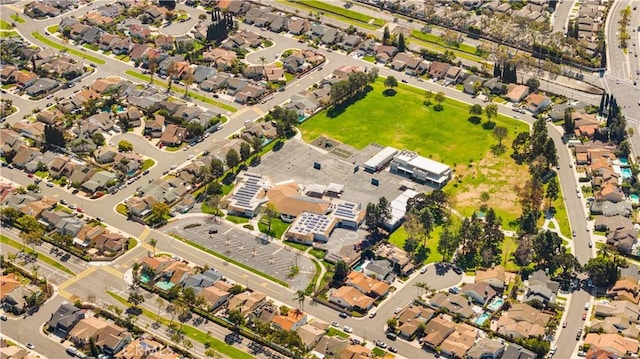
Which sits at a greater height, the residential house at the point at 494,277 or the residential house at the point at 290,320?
the residential house at the point at 494,277

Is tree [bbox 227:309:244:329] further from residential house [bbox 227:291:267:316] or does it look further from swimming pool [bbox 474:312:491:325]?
swimming pool [bbox 474:312:491:325]

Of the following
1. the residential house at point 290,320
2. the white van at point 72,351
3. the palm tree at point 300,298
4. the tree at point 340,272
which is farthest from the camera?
the tree at point 340,272

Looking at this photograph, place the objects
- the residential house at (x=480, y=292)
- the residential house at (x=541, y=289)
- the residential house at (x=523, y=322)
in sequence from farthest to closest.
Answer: the residential house at (x=480, y=292) → the residential house at (x=541, y=289) → the residential house at (x=523, y=322)

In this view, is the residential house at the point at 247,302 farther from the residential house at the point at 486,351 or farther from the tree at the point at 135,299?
the residential house at the point at 486,351

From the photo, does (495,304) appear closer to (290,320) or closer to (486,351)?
(486,351)

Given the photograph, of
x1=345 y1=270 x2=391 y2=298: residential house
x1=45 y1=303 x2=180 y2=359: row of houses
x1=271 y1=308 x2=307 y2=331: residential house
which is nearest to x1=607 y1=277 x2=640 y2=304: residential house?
x1=345 y1=270 x2=391 y2=298: residential house

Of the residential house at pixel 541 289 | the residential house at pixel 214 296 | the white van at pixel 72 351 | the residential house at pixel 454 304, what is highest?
the residential house at pixel 541 289

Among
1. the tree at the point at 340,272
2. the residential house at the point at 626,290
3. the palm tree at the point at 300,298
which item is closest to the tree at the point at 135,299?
the palm tree at the point at 300,298
